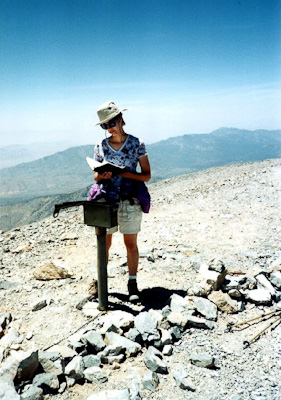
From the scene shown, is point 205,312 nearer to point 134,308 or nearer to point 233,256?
point 134,308

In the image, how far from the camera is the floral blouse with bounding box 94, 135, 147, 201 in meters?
4.21

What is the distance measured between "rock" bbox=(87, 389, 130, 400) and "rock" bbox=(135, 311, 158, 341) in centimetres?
81

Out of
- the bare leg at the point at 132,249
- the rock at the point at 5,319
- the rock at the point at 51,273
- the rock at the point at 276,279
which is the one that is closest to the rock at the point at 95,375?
the bare leg at the point at 132,249

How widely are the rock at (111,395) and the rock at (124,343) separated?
1.91 feet

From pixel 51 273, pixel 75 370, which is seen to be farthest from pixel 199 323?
pixel 51 273

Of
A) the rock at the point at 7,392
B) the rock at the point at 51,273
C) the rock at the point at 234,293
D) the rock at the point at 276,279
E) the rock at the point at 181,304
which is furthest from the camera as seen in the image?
the rock at the point at 51,273

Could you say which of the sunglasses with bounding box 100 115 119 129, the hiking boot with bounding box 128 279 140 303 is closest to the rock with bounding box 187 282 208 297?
the hiking boot with bounding box 128 279 140 303

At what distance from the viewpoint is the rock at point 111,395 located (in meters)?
2.95

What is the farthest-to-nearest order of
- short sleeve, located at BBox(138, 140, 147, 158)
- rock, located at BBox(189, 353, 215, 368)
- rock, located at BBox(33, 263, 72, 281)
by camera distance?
rock, located at BBox(33, 263, 72, 281)
short sleeve, located at BBox(138, 140, 147, 158)
rock, located at BBox(189, 353, 215, 368)

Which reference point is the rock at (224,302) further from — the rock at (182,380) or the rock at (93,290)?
the rock at (93,290)

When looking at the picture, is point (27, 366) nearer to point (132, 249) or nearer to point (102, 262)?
point (102, 262)

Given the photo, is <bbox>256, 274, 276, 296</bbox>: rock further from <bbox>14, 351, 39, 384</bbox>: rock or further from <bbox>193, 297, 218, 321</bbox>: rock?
<bbox>14, 351, 39, 384</bbox>: rock

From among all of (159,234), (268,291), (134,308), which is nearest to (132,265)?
(134,308)

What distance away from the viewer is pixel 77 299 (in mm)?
5035
